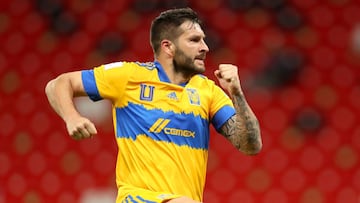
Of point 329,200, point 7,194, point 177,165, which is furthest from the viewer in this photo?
point 7,194

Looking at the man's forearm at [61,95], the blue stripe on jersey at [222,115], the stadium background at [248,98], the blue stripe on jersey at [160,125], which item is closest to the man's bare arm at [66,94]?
the man's forearm at [61,95]

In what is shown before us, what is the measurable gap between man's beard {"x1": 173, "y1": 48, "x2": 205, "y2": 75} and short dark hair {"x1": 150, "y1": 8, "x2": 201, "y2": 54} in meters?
0.05

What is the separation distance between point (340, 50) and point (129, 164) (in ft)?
5.24

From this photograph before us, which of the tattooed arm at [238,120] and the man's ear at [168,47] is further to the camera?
the man's ear at [168,47]

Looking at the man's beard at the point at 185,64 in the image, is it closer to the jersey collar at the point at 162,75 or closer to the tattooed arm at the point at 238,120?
the jersey collar at the point at 162,75

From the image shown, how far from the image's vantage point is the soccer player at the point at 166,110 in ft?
9.36

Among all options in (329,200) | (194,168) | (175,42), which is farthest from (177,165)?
(329,200)

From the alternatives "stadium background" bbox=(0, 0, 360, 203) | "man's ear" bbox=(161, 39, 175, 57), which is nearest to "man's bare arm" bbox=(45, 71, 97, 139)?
"man's ear" bbox=(161, 39, 175, 57)

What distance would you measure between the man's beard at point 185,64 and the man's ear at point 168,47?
0.7 inches

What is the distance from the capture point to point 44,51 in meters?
4.55

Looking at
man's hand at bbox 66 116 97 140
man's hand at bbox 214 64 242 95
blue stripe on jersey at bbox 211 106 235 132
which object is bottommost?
man's hand at bbox 66 116 97 140

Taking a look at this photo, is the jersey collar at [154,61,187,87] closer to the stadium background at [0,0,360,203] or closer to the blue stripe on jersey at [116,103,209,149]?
the blue stripe on jersey at [116,103,209,149]

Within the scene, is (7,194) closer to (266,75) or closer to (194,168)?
(266,75)

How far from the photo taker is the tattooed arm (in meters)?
2.76
